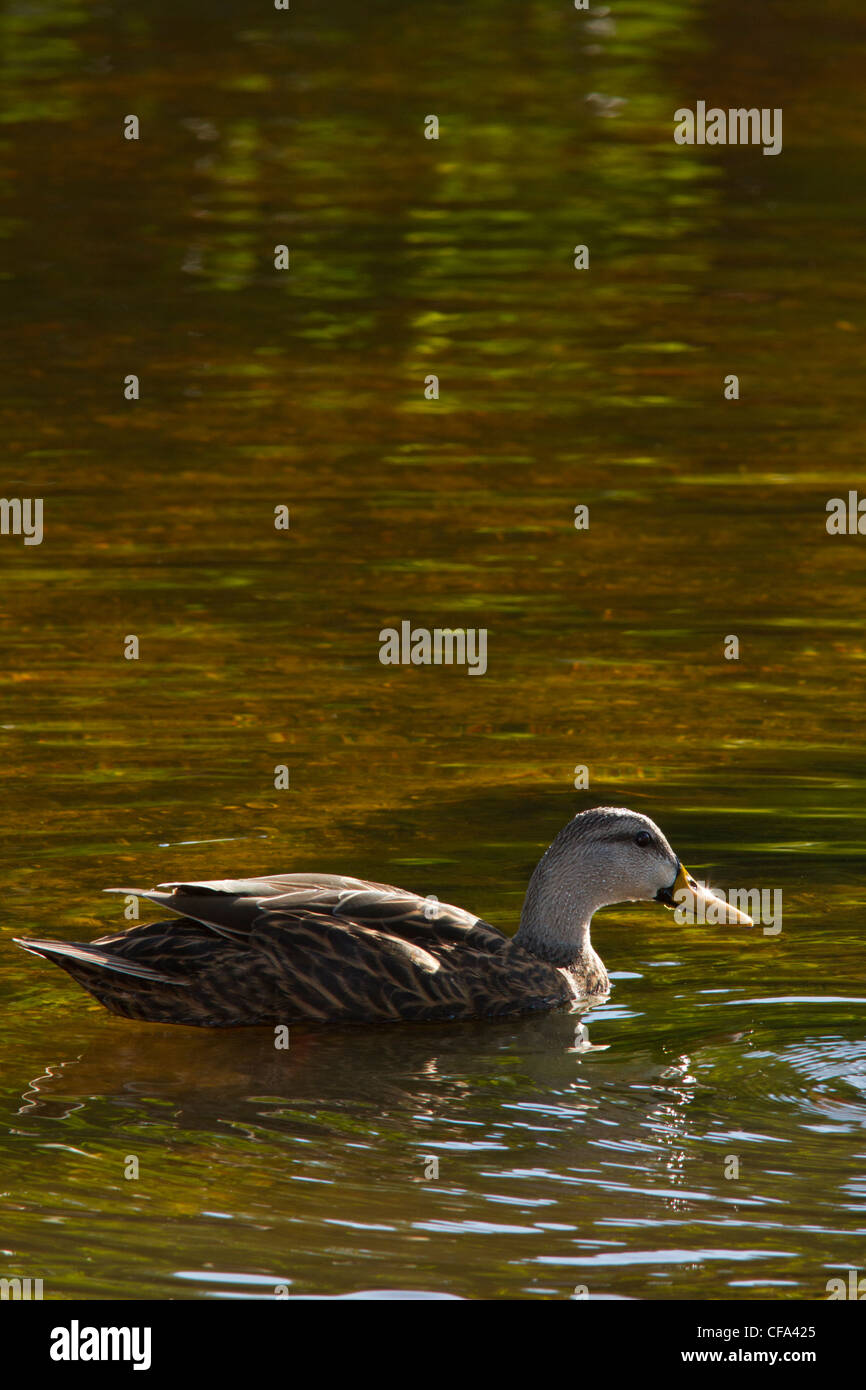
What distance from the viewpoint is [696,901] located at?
29.5ft

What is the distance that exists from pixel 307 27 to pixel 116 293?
13514 millimetres

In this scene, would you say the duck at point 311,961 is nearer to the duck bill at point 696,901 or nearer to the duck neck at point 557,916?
the duck neck at point 557,916

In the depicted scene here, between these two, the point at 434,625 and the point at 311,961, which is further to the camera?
the point at 434,625

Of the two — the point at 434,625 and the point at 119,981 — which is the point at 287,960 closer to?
the point at 119,981

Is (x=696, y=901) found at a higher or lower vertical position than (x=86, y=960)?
higher

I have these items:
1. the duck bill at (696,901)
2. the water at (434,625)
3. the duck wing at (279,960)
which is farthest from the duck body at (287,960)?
the duck bill at (696,901)

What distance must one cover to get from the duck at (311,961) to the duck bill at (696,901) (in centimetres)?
44

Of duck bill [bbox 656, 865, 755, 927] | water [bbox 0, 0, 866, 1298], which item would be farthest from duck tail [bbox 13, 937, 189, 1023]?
duck bill [bbox 656, 865, 755, 927]

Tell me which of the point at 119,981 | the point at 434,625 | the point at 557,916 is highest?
the point at 434,625

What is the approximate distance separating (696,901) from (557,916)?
0.56m

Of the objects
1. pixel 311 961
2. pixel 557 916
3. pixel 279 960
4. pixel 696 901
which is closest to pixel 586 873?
pixel 557 916

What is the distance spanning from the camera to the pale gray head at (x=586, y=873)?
8.79 meters

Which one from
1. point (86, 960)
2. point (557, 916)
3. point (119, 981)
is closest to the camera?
point (86, 960)

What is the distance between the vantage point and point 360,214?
2608 centimetres
